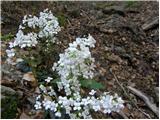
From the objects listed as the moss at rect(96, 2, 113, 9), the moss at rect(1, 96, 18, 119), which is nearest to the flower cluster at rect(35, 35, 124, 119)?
Result: the moss at rect(1, 96, 18, 119)

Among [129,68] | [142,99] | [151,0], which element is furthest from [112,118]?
[151,0]

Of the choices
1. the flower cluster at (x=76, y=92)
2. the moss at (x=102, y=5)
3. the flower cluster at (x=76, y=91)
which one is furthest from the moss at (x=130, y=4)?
the flower cluster at (x=76, y=92)

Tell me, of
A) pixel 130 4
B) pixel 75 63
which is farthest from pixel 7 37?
pixel 130 4

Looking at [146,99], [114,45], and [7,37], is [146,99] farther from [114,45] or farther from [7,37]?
[7,37]

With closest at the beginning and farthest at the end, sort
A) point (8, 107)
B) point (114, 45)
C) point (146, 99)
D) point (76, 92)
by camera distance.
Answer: point (76, 92)
point (8, 107)
point (146, 99)
point (114, 45)

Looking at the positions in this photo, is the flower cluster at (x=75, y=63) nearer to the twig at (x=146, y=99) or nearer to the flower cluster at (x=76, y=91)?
the flower cluster at (x=76, y=91)
